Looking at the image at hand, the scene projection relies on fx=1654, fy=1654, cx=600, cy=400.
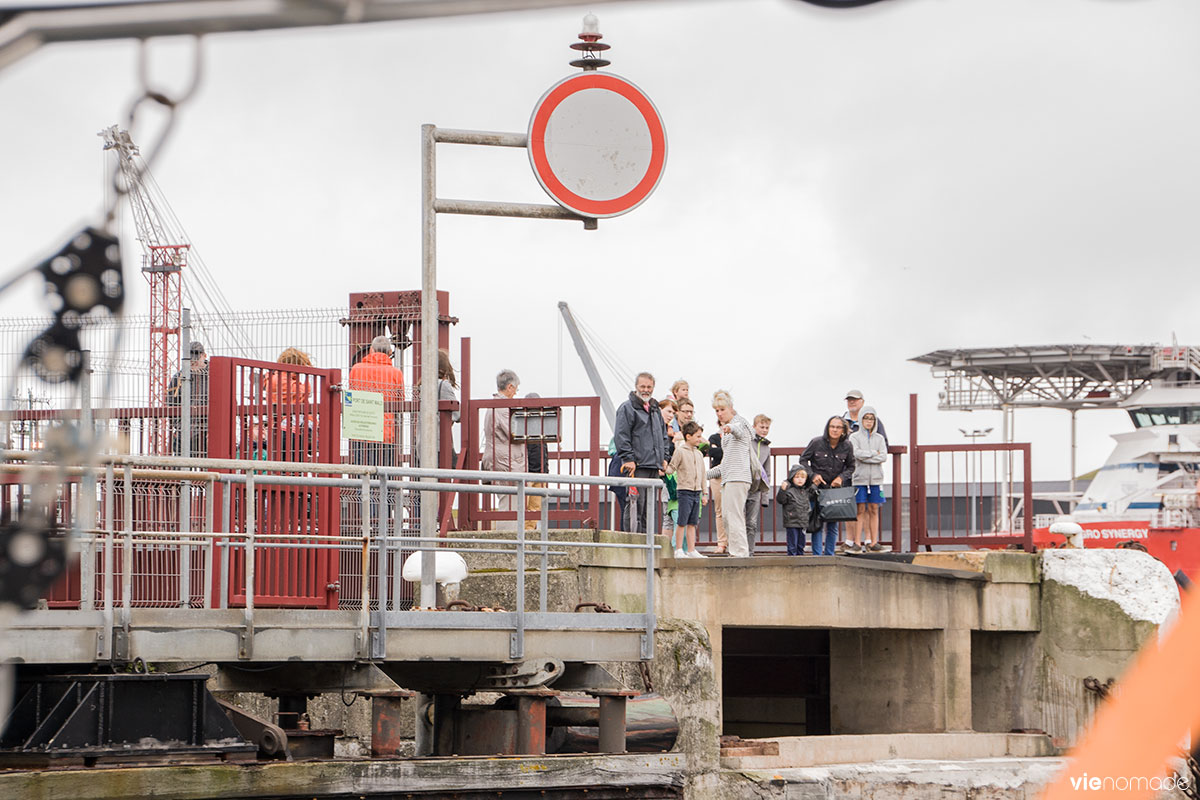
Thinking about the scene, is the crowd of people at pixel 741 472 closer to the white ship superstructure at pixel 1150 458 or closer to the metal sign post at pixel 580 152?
the metal sign post at pixel 580 152

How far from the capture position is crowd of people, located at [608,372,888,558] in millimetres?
14984

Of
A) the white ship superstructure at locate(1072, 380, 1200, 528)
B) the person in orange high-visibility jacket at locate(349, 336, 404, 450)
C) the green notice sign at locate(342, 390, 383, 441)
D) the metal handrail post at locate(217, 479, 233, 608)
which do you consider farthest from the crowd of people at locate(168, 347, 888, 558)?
the white ship superstructure at locate(1072, 380, 1200, 528)

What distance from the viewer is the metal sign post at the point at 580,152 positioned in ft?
38.8

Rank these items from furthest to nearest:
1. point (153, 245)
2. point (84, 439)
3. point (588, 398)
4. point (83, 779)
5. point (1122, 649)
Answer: point (153, 245), point (1122, 649), point (588, 398), point (83, 779), point (84, 439)

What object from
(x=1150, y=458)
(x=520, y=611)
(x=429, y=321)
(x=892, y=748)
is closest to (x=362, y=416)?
(x=429, y=321)

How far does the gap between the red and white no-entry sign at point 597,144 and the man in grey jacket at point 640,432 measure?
3187 millimetres

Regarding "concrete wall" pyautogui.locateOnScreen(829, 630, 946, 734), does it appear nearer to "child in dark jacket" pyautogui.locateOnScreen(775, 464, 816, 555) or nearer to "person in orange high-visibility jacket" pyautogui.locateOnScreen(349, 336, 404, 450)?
"child in dark jacket" pyautogui.locateOnScreen(775, 464, 816, 555)

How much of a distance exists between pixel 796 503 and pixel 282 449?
556cm

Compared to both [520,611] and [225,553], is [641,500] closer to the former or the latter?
[520,611]

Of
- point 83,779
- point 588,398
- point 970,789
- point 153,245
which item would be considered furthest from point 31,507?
point 153,245

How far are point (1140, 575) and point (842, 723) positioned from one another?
348 centimetres

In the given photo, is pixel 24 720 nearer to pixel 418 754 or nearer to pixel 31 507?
pixel 418 754

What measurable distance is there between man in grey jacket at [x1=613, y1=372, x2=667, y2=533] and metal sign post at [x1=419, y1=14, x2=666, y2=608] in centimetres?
311

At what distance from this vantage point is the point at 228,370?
13711 mm
